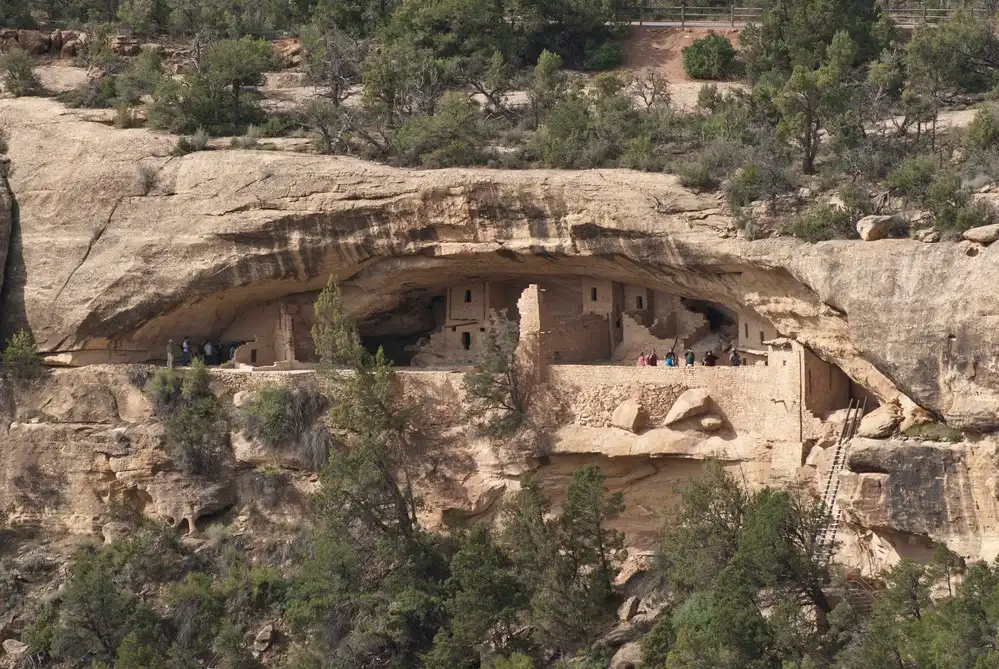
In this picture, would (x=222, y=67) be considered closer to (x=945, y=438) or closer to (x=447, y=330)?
(x=447, y=330)

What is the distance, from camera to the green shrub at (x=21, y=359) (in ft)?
98.1

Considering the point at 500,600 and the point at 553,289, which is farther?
the point at 553,289

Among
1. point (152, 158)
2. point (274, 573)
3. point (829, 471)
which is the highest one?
point (152, 158)

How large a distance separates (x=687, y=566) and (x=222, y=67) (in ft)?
46.1

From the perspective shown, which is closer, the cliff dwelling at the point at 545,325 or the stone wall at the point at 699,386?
the stone wall at the point at 699,386

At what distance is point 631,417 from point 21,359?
10.1 m

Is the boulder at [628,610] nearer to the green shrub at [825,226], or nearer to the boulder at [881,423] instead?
the boulder at [881,423]

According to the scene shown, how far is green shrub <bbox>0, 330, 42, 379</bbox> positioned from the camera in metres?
29.9

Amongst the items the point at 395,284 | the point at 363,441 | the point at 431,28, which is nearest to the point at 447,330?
the point at 395,284

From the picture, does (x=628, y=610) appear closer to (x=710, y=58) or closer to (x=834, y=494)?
(x=834, y=494)

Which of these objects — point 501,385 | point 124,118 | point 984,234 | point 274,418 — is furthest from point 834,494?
point 124,118

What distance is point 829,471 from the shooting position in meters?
25.9

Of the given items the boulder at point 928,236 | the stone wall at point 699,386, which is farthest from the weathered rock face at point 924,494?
the boulder at point 928,236

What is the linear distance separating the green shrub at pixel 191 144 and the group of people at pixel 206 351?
3.12m
